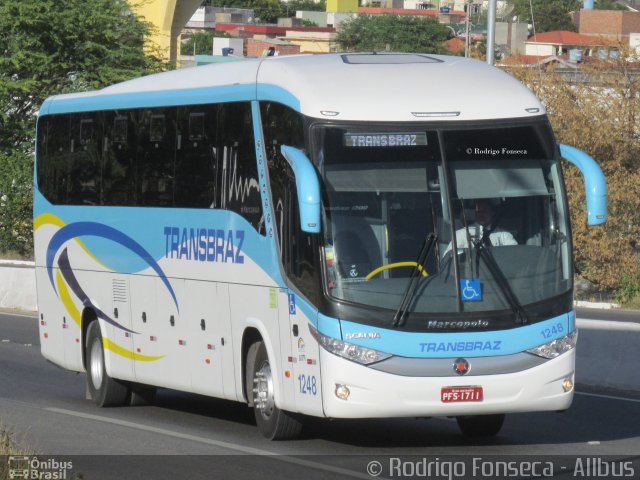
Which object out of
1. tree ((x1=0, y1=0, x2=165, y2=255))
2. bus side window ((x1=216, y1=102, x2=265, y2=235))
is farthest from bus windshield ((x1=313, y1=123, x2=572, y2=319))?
tree ((x1=0, y1=0, x2=165, y2=255))

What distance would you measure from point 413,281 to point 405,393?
90cm

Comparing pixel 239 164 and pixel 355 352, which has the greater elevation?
pixel 239 164

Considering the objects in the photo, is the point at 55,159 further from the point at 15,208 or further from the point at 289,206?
the point at 15,208

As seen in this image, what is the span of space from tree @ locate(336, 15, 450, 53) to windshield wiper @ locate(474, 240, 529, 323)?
94.2m

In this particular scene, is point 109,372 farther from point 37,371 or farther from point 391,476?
point 391,476

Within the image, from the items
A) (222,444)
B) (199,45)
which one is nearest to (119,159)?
(222,444)

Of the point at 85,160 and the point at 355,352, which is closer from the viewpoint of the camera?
the point at 355,352

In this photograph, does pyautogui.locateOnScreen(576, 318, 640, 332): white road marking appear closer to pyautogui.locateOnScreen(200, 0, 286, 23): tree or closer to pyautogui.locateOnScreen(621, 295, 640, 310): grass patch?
pyautogui.locateOnScreen(621, 295, 640, 310): grass patch

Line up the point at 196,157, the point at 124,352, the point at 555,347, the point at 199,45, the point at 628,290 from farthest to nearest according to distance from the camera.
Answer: the point at 199,45 → the point at 628,290 → the point at 124,352 → the point at 196,157 → the point at 555,347

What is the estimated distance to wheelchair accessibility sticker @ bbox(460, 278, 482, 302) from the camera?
453 inches

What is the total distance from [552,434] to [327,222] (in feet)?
11.2

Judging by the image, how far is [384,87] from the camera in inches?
478

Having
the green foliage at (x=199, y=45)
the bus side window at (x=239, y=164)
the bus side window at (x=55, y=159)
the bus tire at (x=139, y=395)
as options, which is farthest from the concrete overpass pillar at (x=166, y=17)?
the green foliage at (x=199, y=45)

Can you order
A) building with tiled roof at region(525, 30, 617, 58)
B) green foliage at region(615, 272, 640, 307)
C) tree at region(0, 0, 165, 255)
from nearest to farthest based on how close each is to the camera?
green foliage at region(615, 272, 640, 307), tree at region(0, 0, 165, 255), building with tiled roof at region(525, 30, 617, 58)
